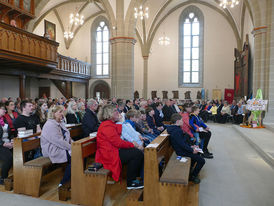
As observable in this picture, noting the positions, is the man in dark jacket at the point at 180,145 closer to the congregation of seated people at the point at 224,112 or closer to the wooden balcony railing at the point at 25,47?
the wooden balcony railing at the point at 25,47

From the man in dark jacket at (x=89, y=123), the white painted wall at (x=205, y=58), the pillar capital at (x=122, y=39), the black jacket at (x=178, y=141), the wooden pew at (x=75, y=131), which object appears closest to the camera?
the black jacket at (x=178, y=141)

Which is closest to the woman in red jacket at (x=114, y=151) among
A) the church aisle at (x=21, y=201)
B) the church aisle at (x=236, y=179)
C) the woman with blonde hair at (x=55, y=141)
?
the woman with blonde hair at (x=55, y=141)

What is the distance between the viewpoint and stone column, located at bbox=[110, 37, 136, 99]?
1084 centimetres

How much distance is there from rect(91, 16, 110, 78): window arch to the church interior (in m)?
0.09

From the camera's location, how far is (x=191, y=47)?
1917 centimetres

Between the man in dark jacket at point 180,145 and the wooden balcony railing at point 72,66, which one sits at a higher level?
the wooden balcony railing at point 72,66

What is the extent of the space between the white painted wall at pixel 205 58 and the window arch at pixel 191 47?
344 millimetres

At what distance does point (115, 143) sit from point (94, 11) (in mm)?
19014

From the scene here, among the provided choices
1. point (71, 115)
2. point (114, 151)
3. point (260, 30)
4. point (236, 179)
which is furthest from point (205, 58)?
point (114, 151)

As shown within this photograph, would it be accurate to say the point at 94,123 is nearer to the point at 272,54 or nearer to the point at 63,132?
the point at 63,132

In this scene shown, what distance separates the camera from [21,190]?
3.47m

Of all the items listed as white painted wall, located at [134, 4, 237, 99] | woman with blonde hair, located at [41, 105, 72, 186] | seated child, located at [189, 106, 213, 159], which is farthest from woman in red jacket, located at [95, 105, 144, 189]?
white painted wall, located at [134, 4, 237, 99]

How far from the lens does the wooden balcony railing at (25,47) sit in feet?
28.8

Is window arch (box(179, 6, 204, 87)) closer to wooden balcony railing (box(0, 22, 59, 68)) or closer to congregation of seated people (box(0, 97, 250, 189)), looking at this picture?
wooden balcony railing (box(0, 22, 59, 68))
